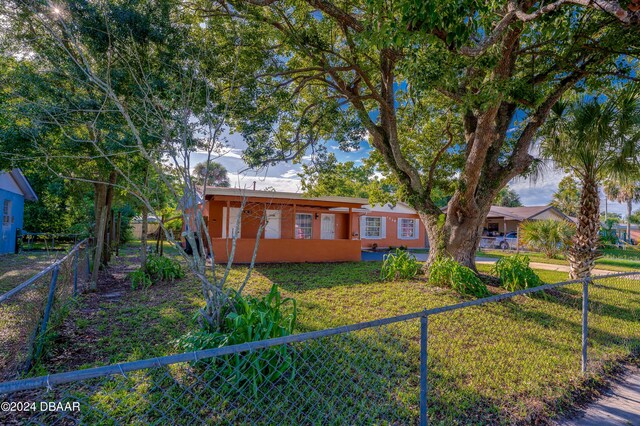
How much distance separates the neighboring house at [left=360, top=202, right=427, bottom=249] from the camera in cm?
2050

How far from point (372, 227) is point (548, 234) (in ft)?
30.2

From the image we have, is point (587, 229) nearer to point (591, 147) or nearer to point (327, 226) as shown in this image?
point (591, 147)

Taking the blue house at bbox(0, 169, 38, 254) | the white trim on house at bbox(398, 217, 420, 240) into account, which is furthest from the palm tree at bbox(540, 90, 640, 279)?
the blue house at bbox(0, 169, 38, 254)

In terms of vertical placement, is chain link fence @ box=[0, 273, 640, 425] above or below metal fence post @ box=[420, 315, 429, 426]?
below

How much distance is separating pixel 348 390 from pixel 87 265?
22.6 ft

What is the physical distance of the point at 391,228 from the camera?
21594mm

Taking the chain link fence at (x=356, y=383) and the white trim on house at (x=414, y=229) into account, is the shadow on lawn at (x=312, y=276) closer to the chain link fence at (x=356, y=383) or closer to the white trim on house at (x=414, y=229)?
the chain link fence at (x=356, y=383)

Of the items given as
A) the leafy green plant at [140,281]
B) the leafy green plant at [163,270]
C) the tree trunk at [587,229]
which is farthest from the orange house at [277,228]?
the tree trunk at [587,229]

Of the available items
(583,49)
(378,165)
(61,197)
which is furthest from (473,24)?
(61,197)

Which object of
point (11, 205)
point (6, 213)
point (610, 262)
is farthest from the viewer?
point (610, 262)

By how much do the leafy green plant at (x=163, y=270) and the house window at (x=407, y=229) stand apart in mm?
16075

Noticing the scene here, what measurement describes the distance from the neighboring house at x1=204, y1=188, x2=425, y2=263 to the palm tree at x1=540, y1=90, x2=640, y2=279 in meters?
7.38

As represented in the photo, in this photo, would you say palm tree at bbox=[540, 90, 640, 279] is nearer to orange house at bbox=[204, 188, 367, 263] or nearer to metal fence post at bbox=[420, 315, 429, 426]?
orange house at bbox=[204, 188, 367, 263]

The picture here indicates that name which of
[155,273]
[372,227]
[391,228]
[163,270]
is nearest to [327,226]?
[372,227]
